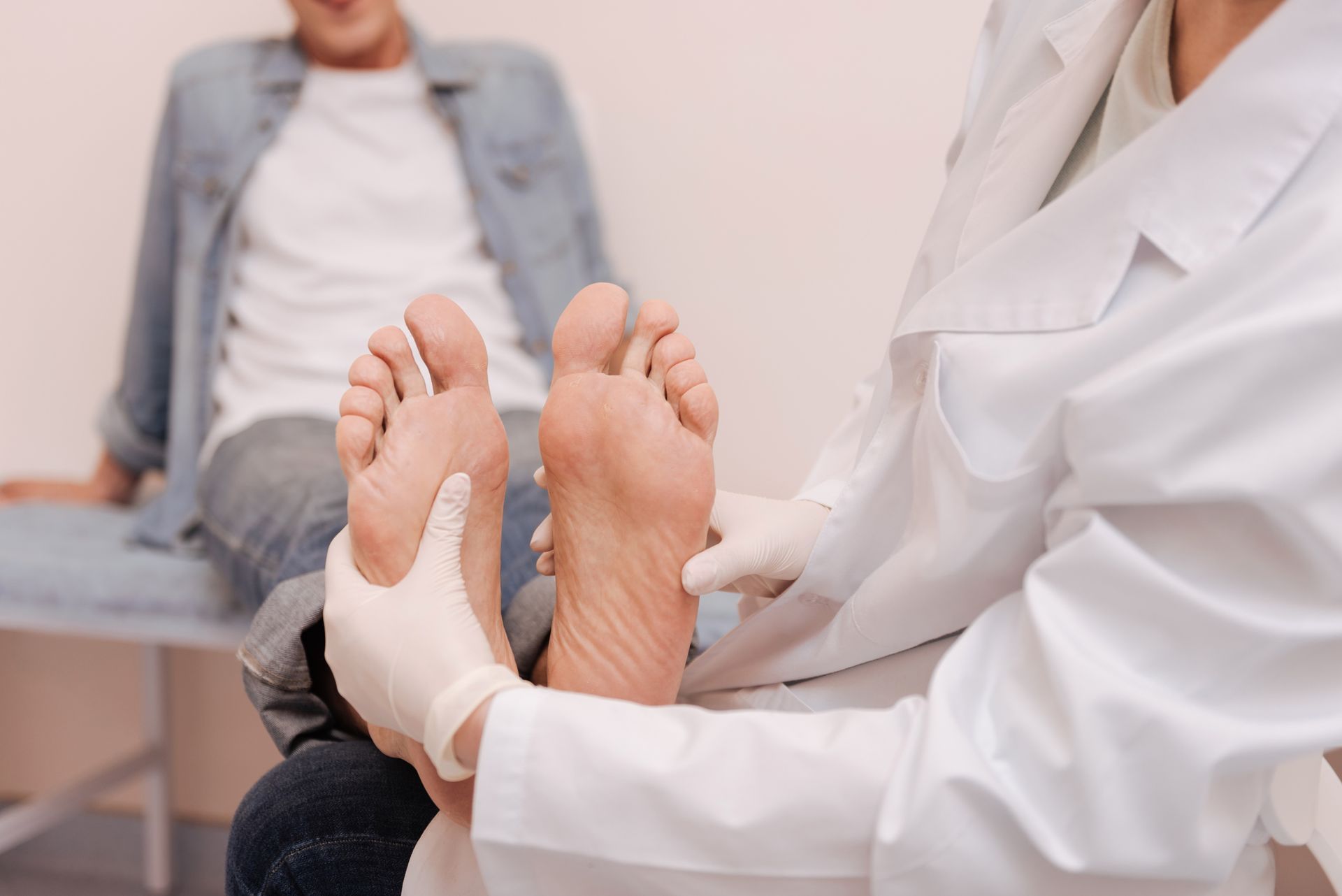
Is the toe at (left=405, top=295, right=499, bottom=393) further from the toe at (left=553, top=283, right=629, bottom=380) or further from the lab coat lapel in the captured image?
the lab coat lapel

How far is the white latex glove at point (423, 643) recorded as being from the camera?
506 millimetres

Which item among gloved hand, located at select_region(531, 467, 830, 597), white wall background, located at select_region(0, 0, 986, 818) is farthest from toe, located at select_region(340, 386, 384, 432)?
white wall background, located at select_region(0, 0, 986, 818)

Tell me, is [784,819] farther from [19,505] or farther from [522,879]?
[19,505]

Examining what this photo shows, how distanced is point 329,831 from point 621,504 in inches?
9.9

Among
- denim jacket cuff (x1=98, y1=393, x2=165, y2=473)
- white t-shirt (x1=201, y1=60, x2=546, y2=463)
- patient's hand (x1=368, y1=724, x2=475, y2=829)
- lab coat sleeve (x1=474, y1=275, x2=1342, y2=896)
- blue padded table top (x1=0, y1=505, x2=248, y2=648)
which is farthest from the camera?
denim jacket cuff (x1=98, y1=393, x2=165, y2=473)

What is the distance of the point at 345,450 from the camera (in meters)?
0.58

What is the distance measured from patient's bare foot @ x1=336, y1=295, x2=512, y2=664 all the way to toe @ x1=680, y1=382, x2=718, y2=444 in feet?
0.37

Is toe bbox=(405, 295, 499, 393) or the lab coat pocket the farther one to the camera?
toe bbox=(405, 295, 499, 393)

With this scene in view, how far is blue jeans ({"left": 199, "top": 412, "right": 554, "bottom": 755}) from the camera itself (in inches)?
26.8

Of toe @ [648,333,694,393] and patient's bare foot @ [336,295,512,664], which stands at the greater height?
toe @ [648,333,694,393]

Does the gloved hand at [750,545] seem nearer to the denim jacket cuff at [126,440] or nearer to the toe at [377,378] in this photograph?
the toe at [377,378]

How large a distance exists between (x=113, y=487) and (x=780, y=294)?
0.97 metres

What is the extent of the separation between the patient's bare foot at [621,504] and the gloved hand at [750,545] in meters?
0.02

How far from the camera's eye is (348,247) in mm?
1325
